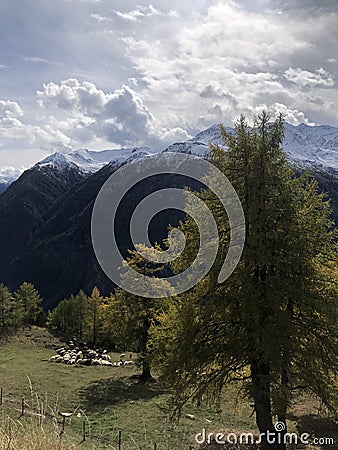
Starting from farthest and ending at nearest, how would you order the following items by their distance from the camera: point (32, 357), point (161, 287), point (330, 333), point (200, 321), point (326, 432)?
point (32, 357) → point (161, 287) → point (326, 432) → point (200, 321) → point (330, 333)

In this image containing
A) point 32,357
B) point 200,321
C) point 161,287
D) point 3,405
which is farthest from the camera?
point 32,357

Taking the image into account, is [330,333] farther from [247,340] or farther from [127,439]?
[127,439]

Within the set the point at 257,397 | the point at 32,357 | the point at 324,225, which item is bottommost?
the point at 32,357

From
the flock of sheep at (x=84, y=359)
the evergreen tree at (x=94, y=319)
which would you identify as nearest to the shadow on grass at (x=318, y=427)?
the flock of sheep at (x=84, y=359)

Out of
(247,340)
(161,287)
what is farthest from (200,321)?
(161,287)

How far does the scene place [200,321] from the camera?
14617mm

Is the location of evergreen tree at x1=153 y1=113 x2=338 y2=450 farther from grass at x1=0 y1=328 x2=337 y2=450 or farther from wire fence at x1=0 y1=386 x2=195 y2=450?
wire fence at x1=0 y1=386 x2=195 y2=450

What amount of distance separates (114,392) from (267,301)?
2089 cm

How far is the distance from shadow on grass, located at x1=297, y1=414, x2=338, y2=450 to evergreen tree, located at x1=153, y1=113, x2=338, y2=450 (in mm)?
6797

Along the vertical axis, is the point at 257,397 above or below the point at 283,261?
below

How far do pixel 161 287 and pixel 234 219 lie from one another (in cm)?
1938

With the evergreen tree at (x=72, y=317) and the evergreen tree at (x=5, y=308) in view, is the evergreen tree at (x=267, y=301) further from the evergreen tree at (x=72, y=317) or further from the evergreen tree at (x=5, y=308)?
the evergreen tree at (x=72, y=317)

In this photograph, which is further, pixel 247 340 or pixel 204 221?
pixel 204 221

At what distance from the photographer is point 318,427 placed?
68.5 feet
